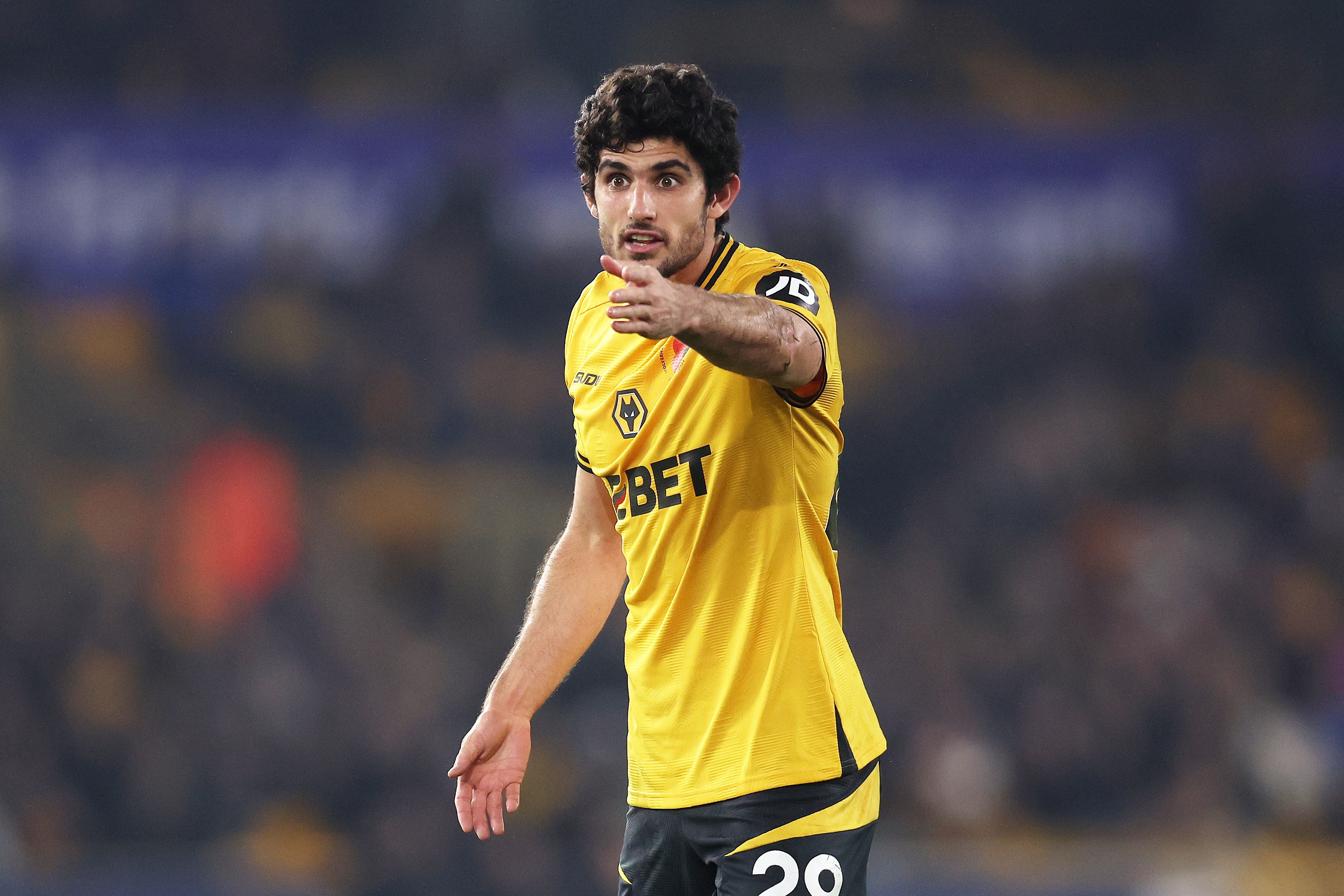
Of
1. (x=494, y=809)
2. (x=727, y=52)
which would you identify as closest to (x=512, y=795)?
(x=494, y=809)

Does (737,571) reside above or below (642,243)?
below

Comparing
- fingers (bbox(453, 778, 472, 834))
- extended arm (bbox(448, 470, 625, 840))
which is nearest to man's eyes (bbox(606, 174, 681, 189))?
extended arm (bbox(448, 470, 625, 840))

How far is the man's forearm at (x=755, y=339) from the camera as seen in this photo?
100.0 inches

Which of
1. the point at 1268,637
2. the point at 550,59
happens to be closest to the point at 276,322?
the point at 550,59

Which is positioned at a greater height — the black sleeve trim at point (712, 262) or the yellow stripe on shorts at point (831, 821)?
the black sleeve trim at point (712, 262)

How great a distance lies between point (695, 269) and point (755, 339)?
523 millimetres

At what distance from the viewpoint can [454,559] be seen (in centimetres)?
929

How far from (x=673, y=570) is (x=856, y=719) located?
48 cm

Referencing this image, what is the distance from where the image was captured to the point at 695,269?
3.09 m

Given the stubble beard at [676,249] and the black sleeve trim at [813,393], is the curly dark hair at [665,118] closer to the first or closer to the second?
the stubble beard at [676,249]

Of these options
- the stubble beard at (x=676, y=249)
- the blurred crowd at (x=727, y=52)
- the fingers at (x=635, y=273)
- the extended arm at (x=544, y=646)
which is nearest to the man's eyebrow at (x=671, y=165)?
the stubble beard at (x=676, y=249)

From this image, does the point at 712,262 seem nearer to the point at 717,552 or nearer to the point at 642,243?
the point at 642,243

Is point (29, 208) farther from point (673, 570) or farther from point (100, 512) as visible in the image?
point (673, 570)

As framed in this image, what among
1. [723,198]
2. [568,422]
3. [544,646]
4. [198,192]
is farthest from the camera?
[198,192]
